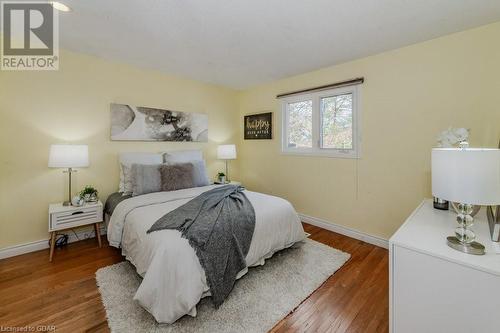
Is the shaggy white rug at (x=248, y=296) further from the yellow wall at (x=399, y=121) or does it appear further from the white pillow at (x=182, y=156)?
the white pillow at (x=182, y=156)

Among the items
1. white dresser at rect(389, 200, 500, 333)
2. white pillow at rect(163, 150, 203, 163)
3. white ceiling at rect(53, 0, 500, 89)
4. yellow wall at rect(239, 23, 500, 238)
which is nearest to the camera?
white dresser at rect(389, 200, 500, 333)

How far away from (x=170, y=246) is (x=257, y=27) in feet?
6.70

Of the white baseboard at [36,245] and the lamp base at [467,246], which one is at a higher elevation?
the lamp base at [467,246]

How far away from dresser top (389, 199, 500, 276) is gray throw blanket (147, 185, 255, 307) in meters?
1.14

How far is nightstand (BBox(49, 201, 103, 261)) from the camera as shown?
2.27m

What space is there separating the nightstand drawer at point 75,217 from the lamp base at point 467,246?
315 cm

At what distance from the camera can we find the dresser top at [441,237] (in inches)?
39.0

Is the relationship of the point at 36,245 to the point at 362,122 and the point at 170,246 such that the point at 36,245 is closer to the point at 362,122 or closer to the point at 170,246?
the point at 170,246

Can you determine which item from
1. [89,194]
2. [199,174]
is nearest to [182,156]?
[199,174]

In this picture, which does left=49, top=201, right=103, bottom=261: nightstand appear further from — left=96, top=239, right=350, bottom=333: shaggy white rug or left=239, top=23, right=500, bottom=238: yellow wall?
left=239, top=23, right=500, bottom=238: yellow wall

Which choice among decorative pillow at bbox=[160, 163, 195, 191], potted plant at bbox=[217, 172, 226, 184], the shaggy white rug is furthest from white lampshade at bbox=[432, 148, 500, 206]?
potted plant at bbox=[217, 172, 226, 184]

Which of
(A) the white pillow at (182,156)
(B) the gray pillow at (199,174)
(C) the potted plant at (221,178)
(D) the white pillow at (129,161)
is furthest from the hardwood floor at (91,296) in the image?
(C) the potted plant at (221,178)

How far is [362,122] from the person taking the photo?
108 inches

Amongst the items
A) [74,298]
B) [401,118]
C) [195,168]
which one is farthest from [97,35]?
[401,118]
